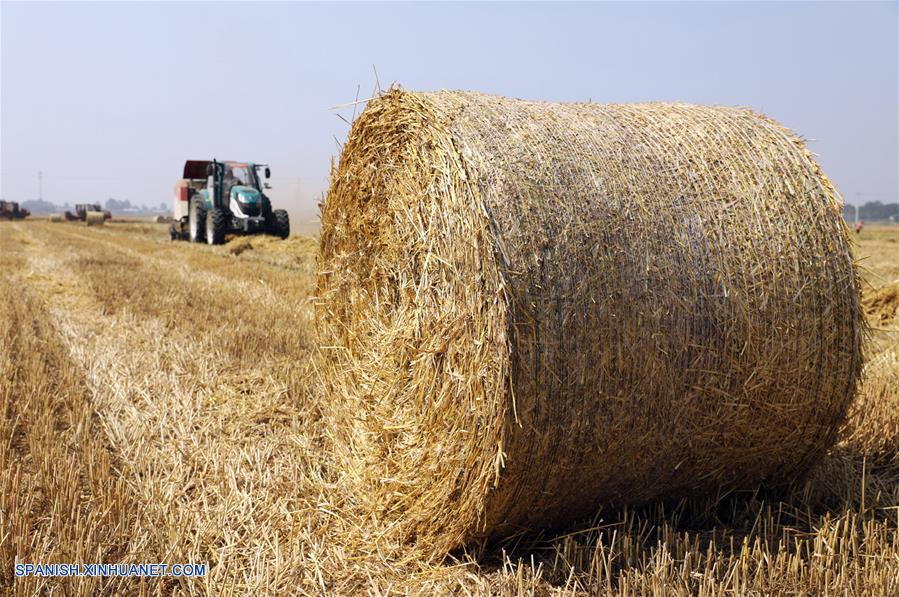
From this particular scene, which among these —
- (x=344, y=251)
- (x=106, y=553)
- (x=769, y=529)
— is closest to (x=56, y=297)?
(x=344, y=251)

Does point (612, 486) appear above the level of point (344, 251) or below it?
below

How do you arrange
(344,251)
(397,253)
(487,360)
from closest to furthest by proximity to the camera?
(487,360) < (397,253) < (344,251)

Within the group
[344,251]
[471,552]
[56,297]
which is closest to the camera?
[471,552]

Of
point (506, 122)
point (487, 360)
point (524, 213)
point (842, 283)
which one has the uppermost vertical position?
point (506, 122)

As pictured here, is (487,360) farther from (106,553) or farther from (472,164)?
(106,553)

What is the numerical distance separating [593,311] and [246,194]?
1597 centimetres

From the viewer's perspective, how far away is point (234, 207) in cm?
1794

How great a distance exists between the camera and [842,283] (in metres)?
3.38

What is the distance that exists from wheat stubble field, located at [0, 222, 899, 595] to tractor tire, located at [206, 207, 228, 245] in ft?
38.6

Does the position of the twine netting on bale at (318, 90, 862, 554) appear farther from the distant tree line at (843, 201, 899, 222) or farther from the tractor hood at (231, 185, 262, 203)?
the distant tree line at (843, 201, 899, 222)

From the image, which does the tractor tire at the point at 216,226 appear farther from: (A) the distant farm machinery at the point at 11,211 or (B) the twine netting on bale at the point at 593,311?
(A) the distant farm machinery at the point at 11,211

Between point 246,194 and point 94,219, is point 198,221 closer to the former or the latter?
point 246,194

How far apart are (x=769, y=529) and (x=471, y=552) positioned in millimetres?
1370

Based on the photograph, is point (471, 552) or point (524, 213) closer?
point (524, 213)
